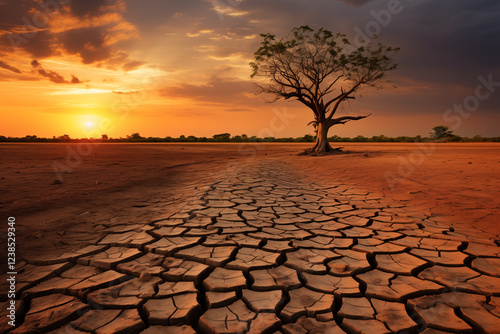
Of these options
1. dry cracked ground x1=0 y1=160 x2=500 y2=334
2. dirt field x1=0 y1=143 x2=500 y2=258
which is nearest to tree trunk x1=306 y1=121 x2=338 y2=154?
dirt field x1=0 y1=143 x2=500 y2=258

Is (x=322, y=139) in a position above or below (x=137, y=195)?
above

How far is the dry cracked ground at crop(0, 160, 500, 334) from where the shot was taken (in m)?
1.64

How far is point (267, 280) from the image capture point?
2.10 m

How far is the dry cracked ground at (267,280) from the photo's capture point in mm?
1636

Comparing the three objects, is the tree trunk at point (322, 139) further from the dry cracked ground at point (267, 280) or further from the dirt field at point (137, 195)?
the dry cracked ground at point (267, 280)

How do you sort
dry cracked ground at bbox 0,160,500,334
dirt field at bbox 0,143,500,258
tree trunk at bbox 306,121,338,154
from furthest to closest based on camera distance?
1. tree trunk at bbox 306,121,338,154
2. dirt field at bbox 0,143,500,258
3. dry cracked ground at bbox 0,160,500,334

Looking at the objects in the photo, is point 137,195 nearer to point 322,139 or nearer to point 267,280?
point 267,280

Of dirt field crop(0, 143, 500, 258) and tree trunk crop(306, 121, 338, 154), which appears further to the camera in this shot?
tree trunk crop(306, 121, 338, 154)

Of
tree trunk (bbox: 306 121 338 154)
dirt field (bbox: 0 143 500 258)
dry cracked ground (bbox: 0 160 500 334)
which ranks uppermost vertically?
tree trunk (bbox: 306 121 338 154)

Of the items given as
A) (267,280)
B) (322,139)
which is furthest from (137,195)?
(322,139)

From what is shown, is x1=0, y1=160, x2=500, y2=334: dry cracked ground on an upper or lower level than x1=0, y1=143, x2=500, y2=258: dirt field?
lower

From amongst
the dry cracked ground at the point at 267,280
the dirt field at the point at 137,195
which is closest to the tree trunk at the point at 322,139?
the dirt field at the point at 137,195

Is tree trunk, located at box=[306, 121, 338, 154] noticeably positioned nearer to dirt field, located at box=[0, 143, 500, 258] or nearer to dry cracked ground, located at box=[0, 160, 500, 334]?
dirt field, located at box=[0, 143, 500, 258]

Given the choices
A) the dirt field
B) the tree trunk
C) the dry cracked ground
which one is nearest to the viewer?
the dry cracked ground
